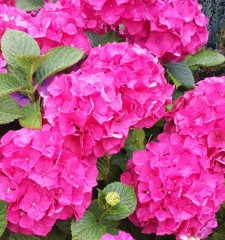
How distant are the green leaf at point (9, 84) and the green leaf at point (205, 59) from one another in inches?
23.8

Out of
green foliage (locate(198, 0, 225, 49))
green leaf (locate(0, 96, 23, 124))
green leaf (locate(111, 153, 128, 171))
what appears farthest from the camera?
green foliage (locate(198, 0, 225, 49))

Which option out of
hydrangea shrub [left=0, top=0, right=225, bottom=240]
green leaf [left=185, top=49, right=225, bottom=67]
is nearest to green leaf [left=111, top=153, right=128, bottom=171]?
hydrangea shrub [left=0, top=0, right=225, bottom=240]

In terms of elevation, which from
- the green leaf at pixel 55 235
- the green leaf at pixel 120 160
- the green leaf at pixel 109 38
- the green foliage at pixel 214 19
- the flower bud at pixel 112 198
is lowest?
the green foliage at pixel 214 19

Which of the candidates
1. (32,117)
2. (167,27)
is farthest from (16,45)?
(167,27)

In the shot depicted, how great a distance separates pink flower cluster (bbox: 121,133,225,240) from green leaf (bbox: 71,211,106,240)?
10 centimetres

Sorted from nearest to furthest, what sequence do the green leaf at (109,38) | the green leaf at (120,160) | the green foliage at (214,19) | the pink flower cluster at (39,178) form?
the pink flower cluster at (39,178)
the green leaf at (120,160)
the green leaf at (109,38)
the green foliage at (214,19)

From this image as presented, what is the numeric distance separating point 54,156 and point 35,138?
0.05 m

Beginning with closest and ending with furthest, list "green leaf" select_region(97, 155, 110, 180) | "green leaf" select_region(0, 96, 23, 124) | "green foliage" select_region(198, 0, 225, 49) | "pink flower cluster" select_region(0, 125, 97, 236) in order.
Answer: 1. "pink flower cluster" select_region(0, 125, 97, 236)
2. "green leaf" select_region(0, 96, 23, 124)
3. "green leaf" select_region(97, 155, 110, 180)
4. "green foliage" select_region(198, 0, 225, 49)

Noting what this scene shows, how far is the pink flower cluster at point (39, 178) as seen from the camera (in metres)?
1.04

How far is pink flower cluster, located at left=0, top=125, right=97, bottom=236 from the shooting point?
1.04 m

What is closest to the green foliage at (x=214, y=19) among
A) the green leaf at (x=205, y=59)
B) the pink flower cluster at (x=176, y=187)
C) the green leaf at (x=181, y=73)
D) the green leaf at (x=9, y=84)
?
the green leaf at (x=205, y=59)

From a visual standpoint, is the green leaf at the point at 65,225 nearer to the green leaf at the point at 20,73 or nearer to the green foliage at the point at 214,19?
the green leaf at the point at 20,73

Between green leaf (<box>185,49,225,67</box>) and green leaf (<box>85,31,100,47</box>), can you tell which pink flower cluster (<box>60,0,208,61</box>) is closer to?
green leaf (<box>85,31,100,47</box>)

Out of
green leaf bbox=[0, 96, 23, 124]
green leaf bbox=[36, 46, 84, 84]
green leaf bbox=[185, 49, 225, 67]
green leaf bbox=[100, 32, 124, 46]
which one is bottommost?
green leaf bbox=[185, 49, 225, 67]
